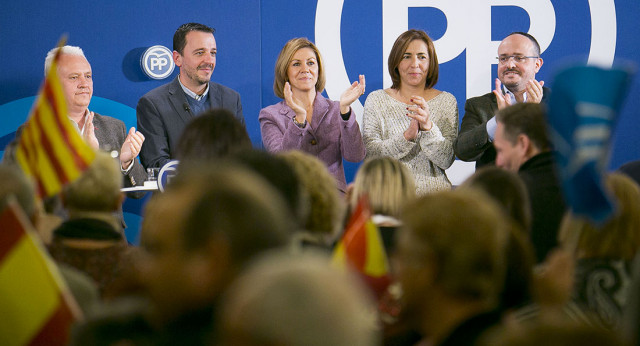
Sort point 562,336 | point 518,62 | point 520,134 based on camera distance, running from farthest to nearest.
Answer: point 518,62 → point 520,134 → point 562,336

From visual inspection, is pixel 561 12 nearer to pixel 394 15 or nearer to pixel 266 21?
pixel 394 15

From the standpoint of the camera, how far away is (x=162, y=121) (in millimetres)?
4867

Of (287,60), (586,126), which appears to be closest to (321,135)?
(287,60)

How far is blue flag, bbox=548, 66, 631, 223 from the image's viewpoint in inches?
67.4

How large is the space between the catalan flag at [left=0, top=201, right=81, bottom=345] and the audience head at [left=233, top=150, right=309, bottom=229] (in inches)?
20.9

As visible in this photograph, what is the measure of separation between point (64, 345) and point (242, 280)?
30.4 inches

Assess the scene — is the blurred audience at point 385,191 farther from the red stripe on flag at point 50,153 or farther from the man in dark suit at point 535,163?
the red stripe on flag at point 50,153

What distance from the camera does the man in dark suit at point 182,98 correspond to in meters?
4.82

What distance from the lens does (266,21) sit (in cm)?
580

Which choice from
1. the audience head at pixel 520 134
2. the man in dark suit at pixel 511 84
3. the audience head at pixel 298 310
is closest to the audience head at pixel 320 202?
the audience head at pixel 520 134

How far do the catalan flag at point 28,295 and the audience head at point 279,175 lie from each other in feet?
1.74

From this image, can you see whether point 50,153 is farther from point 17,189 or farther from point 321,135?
point 321,135

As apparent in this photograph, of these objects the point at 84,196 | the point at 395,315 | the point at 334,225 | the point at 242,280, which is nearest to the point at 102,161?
the point at 84,196

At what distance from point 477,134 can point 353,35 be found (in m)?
1.80
